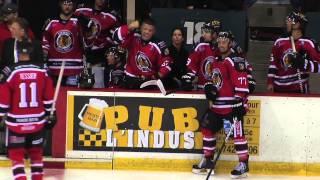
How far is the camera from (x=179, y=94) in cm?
762

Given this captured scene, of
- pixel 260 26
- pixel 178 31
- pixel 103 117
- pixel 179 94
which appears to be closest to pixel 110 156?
pixel 103 117

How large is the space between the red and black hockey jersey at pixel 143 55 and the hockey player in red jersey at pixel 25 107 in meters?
1.79

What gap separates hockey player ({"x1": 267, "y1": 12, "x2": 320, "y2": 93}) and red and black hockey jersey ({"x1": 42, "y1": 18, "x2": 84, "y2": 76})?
210 cm

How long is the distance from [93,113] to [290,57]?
2080 mm

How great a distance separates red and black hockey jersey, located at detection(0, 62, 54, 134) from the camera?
19.7 feet

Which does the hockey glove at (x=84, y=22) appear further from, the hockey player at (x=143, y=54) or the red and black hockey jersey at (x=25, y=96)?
the red and black hockey jersey at (x=25, y=96)

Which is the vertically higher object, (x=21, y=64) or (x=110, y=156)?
(x=21, y=64)

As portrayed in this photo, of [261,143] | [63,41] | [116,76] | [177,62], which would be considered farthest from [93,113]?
[261,143]

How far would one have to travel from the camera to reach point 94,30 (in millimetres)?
8438

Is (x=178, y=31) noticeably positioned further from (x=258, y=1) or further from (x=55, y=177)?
(x=258, y=1)

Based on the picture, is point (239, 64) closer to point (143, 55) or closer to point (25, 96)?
point (143, 55)

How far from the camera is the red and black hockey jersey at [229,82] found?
7121 millimetres

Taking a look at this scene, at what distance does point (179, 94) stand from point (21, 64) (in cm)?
210

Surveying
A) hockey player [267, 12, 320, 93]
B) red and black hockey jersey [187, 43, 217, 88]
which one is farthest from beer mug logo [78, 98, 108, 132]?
hockey player [267, 12, 320, 93]
